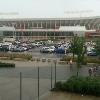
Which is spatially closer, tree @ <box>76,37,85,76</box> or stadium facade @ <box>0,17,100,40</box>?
tree @ <box>76,37,85,76</box>

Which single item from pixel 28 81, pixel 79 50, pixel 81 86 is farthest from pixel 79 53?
pixel 81 86

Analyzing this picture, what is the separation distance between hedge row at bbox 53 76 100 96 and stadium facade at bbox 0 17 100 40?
91.9 meters

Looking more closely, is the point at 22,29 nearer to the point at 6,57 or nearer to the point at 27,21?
the point at 27,21

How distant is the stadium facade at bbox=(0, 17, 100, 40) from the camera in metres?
120

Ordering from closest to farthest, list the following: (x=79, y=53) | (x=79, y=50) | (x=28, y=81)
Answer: (x=28, y=81), (x=79, y=53), (x=79, y=50)

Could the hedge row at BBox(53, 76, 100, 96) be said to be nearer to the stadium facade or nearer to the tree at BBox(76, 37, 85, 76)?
the tree at BBox(76, 37, 85, 76)

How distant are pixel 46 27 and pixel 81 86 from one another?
10550 cm

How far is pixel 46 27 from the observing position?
424 ft

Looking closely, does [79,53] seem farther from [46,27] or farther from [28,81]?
[46,27]

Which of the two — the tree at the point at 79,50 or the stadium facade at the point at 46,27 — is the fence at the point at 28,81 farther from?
the stadium facade at the point at 46,27

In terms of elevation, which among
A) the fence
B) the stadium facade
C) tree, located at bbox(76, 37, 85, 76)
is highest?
the stadium facade

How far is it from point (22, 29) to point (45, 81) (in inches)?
3883

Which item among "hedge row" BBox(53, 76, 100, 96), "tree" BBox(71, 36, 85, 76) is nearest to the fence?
"tree" BBox(71, 36, 85, 76)

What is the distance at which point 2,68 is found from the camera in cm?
3656
